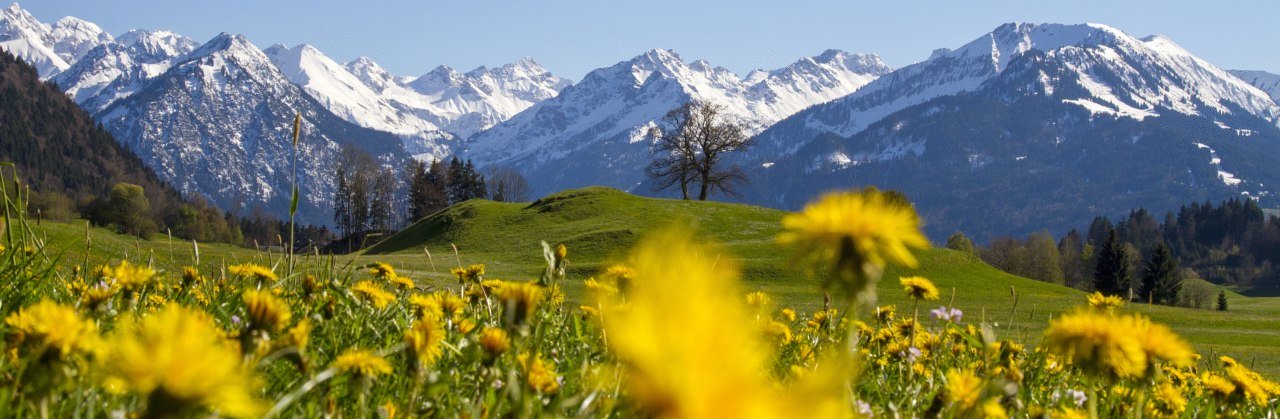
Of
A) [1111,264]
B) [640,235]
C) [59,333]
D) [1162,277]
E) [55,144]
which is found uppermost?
[55,144]

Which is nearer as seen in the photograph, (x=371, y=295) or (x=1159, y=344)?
(x=1159, y=344)

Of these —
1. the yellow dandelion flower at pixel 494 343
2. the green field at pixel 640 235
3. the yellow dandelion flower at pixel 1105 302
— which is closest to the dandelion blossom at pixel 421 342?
the yellow dandelion flower at pixel 494 343

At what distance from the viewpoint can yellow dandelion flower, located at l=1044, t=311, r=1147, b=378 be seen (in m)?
1.68

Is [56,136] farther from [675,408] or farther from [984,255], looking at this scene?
[675,408]

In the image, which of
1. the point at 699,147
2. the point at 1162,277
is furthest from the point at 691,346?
the point at 1162,277

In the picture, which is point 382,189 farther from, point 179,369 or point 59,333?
point 179,369

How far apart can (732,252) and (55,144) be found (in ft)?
618

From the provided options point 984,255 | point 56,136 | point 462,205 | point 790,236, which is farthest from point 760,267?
point 56,136

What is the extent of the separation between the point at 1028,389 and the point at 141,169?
201 meters

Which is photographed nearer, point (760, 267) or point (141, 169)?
point (760, 267)

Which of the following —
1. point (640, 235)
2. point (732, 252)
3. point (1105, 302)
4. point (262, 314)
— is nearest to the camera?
point (262, 314)

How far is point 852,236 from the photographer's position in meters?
1.07

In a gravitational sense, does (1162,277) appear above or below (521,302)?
below

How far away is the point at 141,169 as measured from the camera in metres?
173
